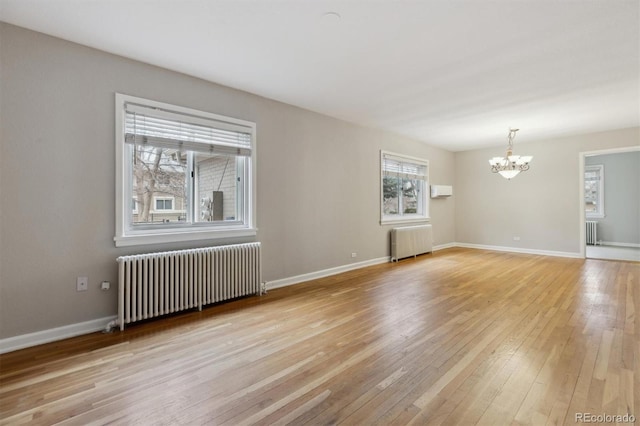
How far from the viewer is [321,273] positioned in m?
4.90

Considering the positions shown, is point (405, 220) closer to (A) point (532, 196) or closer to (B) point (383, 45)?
(A) point (532, 196)

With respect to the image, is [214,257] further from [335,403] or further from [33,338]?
[335,403]

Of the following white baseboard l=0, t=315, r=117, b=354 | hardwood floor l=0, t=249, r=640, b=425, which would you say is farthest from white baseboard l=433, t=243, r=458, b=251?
white baseboard l=0, t=315, r=117, b=354

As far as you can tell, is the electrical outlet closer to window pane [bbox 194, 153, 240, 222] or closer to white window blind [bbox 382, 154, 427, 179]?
window pane [bbox 194, 153, 240, 222]

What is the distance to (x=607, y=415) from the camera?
1.64 metres

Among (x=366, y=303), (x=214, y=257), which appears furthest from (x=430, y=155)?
(x=214, y=257)

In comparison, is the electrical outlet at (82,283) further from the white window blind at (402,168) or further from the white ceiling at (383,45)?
the white window blind at (402,168)

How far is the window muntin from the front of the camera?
820 centimetres

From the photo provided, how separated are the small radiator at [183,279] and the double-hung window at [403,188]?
3.24m

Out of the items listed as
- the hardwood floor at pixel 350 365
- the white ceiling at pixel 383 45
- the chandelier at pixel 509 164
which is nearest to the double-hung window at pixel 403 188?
the chandelier at pixel 509 164

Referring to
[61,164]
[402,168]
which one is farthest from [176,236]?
[402,168]

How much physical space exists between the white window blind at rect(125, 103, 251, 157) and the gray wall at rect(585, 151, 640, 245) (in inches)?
382

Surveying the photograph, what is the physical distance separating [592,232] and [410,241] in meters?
5.81

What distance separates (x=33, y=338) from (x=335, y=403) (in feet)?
8.81
